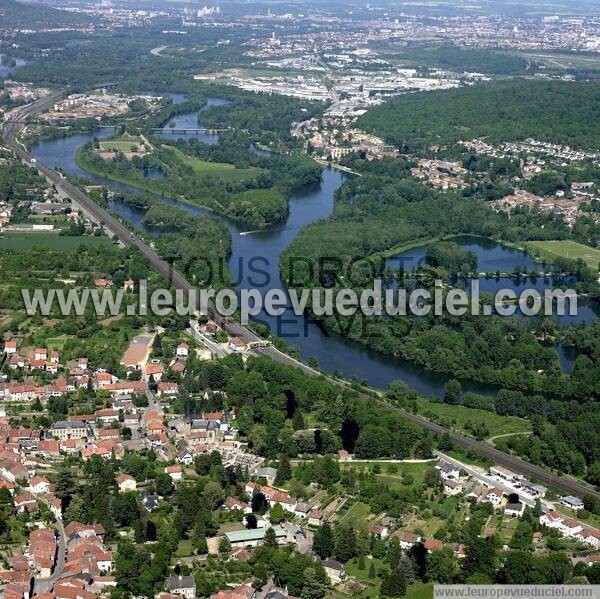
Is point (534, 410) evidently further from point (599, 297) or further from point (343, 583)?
point (599, 297)

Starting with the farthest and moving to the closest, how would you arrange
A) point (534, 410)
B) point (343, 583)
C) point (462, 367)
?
point (462, 367) < point (534, 410) < point (343, 583)

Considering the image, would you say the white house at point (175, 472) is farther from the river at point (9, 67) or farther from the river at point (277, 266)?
the river at point (9, 67)

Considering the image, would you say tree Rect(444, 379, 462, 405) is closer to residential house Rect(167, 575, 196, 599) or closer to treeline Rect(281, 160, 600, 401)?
treeline Rect(281, 160, 600, 401)

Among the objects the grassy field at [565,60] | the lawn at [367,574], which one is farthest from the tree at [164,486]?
the grassy field at [565,60]

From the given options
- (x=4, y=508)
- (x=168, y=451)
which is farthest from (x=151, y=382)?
(x=4, y=508)

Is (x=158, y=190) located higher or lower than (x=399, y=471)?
lower

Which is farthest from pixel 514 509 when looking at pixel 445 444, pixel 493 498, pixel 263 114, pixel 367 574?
pixel 263 114

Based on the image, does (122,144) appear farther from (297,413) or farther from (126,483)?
(126,483)
